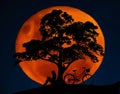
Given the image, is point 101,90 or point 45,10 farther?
point 45,10

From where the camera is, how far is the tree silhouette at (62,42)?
5234 millimetres

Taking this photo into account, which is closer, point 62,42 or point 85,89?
point 85,89

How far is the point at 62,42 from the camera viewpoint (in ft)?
17.1

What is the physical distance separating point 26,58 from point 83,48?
2.81ft

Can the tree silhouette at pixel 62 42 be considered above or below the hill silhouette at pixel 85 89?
above

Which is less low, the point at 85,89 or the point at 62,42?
the point at 62,42

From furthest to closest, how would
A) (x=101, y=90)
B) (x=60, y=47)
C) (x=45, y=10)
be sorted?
1. (x=45, y=10)
2. (x=60, y=47)
3. (x=101, y=90)

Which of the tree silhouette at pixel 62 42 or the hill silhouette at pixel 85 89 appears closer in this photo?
the hill silhouette at pixel 85 89

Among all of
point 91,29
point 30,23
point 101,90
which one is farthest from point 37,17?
point 101,90

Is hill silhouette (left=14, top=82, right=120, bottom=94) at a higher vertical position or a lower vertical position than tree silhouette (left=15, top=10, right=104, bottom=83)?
lower

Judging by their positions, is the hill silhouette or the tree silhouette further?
the tree silhouette

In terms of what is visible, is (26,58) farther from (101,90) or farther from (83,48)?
(101,90)

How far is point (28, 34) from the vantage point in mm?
5516

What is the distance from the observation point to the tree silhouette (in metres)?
5.23
